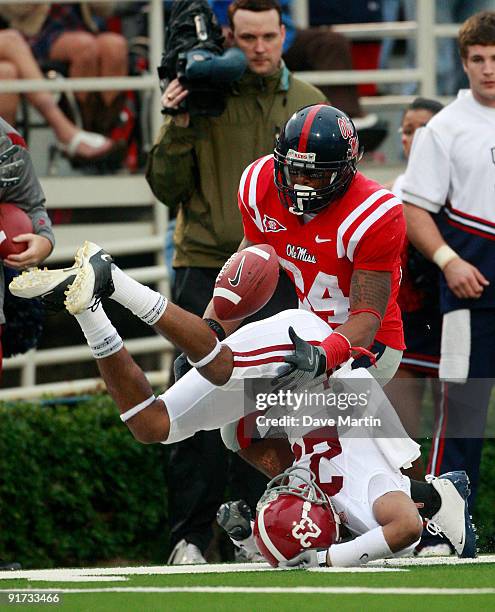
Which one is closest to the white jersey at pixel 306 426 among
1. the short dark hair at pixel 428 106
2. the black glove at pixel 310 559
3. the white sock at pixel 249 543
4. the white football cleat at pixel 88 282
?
the black glove at pixel 310 559

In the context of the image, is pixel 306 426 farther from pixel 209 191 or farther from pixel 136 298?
pixel 209 191

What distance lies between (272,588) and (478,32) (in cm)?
331

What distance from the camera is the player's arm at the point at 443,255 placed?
661cm

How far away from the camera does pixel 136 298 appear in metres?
5.13

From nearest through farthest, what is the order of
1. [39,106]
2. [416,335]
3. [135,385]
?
[135,385] → [416,335] → [39,106]

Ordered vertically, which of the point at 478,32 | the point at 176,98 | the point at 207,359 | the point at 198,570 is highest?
the point at 478,32

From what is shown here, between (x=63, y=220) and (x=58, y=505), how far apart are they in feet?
6.16

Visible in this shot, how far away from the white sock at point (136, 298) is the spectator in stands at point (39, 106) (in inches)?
138

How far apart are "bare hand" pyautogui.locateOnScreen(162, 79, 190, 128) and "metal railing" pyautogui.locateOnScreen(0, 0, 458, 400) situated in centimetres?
176

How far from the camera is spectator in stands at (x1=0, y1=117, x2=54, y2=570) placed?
6129 millimetres

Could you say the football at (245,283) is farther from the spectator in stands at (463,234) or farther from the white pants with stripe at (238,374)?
the spectator in stands at (463,234)

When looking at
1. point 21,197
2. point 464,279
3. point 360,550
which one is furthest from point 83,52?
point 360,550

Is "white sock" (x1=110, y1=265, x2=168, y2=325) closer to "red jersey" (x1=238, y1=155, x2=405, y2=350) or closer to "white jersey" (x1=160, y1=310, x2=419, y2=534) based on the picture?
"white jersey" (x1=160, y1=310, x2=419, y2=534)

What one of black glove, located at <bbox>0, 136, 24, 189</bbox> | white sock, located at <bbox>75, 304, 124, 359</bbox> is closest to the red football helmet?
white sock, located at <bbox>75, 304, 124, 359</bbox>
